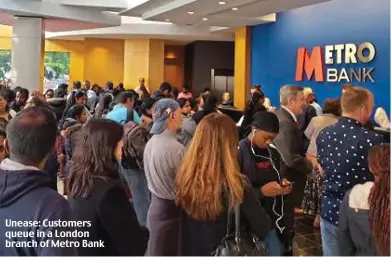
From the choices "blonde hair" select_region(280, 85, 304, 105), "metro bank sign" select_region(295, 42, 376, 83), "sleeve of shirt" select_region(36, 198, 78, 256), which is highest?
"metro bank sign" select_region(295, 42, 376, 83)

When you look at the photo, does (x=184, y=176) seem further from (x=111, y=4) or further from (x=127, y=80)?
(x=127, y=80)

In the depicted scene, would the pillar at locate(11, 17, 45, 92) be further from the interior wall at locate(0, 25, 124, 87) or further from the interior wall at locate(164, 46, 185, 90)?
the interior wall at locate(164, 46, 185, 90)

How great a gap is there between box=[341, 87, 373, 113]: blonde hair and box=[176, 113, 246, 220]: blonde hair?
80 centimetres

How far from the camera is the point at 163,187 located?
298 cm

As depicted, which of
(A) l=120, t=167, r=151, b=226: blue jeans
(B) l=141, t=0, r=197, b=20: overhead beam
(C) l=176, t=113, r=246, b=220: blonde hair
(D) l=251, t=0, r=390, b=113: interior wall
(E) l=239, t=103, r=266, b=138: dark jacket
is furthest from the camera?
(B) l=141, t=0, r=197, b=20: overhead beam

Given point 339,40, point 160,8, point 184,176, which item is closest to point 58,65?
point 160,8

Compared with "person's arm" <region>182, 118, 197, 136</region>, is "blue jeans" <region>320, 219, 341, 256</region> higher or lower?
lower

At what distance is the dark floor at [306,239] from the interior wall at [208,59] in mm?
13239

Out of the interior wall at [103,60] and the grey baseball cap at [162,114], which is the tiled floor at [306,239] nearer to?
the grey baseball cap at [162,114]

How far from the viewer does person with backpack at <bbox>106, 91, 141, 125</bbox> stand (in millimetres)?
4883

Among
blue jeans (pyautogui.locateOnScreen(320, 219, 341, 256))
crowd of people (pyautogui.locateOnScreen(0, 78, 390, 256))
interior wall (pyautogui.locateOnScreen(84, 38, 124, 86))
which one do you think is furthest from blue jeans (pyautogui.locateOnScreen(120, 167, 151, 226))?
interior wall (pyautogui.locateOnScreen(84, 38, 124, 86))

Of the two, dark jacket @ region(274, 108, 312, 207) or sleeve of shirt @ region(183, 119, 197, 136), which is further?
sleeve of shirt @ region(183, 119, 197, 136)

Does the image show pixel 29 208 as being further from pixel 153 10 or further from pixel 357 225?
pixel 153 10

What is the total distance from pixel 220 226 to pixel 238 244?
0.12m
